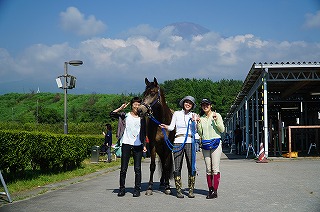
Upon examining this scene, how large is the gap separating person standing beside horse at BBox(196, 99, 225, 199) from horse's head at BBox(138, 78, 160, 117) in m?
0.91

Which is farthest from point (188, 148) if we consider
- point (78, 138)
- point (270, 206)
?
point (78, 138)

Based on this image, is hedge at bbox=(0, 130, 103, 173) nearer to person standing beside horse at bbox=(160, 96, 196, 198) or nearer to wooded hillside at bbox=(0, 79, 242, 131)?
person standing beside horse at bbox=(160, 96, 196, 198)

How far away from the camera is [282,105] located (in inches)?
1412

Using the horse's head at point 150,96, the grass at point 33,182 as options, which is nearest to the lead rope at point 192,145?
the horse's head at point 150,96

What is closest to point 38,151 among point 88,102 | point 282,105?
point 282,105

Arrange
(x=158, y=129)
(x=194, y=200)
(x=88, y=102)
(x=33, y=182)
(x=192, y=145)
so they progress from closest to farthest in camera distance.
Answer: (x=194, y=200) < (x=192, y=145) < (x=158, y=129) < (x=33, y=182) < (x=88, y=102)

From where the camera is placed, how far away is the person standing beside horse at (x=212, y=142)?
7949 millimetres

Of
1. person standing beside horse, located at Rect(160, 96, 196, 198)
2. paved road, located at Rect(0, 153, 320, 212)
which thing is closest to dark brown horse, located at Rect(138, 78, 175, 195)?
person standing beside horse, located at Rect(160, 96, 196, 198)

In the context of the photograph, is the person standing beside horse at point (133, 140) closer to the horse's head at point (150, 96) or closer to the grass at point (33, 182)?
the horse's head at point (150, 96)

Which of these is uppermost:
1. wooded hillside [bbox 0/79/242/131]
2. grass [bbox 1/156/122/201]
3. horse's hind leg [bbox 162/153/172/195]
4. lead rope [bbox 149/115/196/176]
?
wooded hillside [bbox 0/79/242/131]

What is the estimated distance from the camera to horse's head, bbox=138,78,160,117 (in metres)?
7.85

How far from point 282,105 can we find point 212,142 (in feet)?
Answer: 96.5

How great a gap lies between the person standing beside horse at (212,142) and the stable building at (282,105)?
11.9 m

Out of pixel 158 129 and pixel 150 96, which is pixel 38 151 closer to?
pixel 158 129
